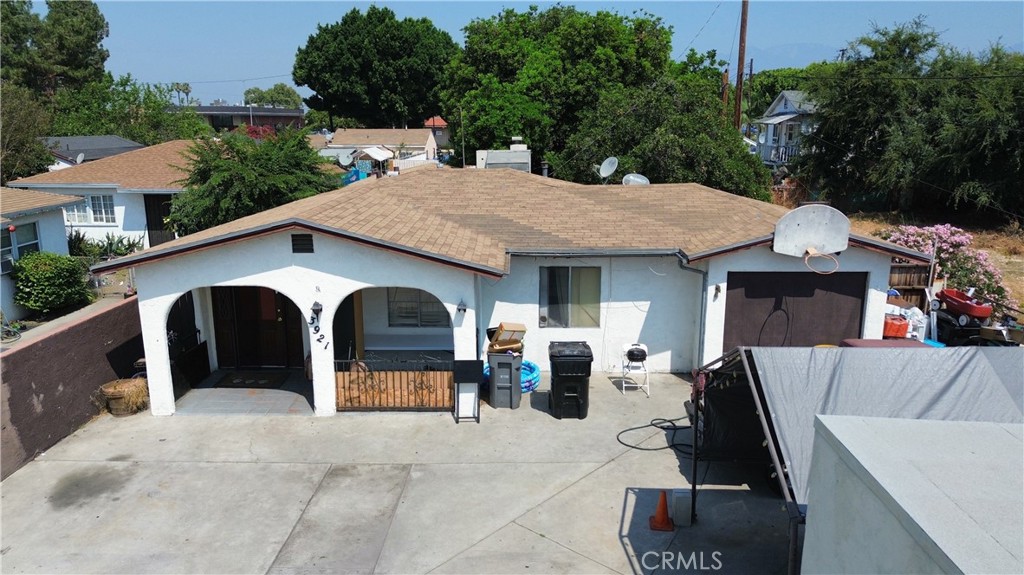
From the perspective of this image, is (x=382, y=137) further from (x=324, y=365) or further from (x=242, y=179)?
(x=324, y=365)

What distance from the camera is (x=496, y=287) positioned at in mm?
14070

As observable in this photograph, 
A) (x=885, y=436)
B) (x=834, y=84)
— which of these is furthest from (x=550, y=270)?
(x=834, y=84)

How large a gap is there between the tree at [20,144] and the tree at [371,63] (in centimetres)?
3120

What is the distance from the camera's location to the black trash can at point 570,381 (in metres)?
11.7

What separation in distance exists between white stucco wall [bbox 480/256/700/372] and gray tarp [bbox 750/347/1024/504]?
21.5 feet

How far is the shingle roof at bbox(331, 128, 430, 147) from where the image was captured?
190 ft

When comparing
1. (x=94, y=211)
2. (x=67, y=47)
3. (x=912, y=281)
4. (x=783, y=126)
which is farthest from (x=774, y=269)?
(x=67, y=47)

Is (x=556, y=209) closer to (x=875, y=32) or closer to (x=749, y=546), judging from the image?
(x=749, y=546)

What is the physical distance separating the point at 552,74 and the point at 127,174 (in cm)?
1944

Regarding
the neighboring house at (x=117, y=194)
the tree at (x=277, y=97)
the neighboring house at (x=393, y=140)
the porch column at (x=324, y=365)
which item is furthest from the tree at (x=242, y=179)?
the tree at (x=277, y=97)

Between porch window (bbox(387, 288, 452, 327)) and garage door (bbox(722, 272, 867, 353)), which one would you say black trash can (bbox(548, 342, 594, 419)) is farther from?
porch window (bbox(387, 288, 452, 327))

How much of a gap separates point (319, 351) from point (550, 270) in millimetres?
4882

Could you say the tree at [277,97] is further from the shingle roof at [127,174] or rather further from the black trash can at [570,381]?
the black trash can at [570,381]

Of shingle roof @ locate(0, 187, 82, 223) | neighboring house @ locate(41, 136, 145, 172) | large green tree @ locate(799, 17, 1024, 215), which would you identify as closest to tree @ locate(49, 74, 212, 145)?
neighboring house @ locate(41, 136, 145, 172)
